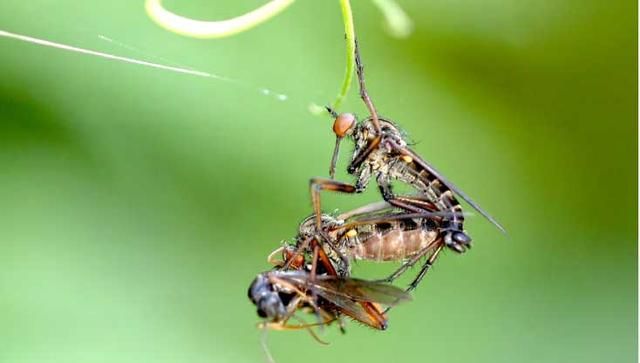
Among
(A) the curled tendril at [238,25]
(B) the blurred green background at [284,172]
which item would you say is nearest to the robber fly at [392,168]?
(A) the curled tendril at [238,25]

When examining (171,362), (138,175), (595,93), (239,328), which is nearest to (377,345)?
(239,328)

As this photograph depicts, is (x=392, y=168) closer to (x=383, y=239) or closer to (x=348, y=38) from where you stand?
(x=383, y=239)

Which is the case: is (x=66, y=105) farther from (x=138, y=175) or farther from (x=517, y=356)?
(x=517, y=356)

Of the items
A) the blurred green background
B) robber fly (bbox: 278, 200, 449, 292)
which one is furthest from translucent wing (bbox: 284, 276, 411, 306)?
the blurred green background

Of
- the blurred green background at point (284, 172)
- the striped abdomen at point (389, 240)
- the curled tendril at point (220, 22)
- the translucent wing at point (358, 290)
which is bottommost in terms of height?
the translucent wing at point (358, 290)

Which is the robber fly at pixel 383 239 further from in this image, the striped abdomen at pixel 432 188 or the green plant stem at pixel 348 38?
the green plant stem at pixel 348 38

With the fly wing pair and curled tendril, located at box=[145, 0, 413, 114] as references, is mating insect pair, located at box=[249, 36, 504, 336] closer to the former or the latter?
the fly wing pair
